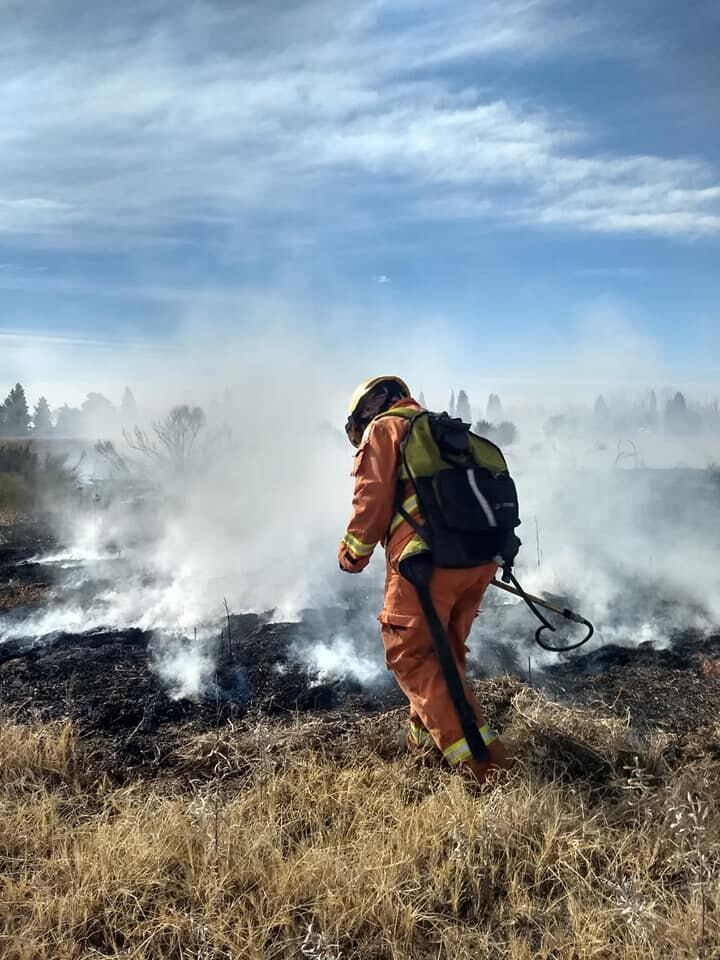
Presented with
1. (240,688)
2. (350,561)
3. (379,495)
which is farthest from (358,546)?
(240,688)

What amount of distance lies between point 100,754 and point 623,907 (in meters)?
2.75

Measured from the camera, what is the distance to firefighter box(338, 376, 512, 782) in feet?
10.3

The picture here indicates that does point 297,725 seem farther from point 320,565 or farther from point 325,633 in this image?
point 320,565

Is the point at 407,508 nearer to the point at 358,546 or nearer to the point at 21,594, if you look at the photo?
the point at 358,546

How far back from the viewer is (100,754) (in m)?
3.72

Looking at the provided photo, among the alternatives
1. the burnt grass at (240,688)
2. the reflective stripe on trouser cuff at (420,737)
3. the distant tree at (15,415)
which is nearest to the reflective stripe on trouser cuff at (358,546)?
the reflective stripe on trouser cuff at (420,737)

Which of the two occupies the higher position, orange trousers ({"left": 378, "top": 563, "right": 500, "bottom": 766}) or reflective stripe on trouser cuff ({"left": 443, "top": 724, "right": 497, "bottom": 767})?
→ orange trousers ({"left": 378, "top": 563, "right": 500, "bottom": 766})

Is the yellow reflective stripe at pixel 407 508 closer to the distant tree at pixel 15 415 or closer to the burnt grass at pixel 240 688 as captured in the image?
the burnt grass at pixel 240 688

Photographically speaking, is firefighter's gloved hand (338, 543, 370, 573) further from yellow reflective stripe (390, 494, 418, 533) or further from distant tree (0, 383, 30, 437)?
distant tree (0, 383, 30, 437)

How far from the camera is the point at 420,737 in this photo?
3.49 meters

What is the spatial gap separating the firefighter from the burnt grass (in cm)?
82

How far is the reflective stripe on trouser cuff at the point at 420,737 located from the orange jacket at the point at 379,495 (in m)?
0.91

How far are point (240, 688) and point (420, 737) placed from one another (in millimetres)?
1990

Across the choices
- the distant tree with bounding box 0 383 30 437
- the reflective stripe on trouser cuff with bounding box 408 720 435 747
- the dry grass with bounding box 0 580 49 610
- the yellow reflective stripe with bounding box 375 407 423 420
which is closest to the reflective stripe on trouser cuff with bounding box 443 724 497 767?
the reflective stripe on trouser cuff with bounding box 408 720 435 747
